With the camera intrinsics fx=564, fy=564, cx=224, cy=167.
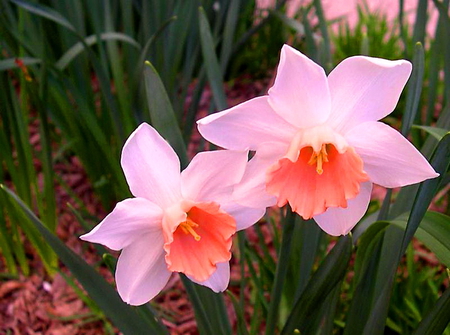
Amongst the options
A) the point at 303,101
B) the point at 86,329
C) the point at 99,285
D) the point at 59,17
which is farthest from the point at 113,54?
the point at 303,101

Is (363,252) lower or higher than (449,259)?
lower

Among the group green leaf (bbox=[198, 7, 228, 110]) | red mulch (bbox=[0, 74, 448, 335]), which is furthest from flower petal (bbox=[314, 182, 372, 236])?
red mulch (bbox=[0, 74, 448, 335])

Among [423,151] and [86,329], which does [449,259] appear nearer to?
[423,151]

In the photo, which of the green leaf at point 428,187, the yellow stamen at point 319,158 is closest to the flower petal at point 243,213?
the yellow stamen at point 319,158

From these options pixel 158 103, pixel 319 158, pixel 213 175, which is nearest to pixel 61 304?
pixel 158 103

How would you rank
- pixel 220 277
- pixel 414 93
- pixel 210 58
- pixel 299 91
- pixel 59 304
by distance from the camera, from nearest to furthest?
pixel 299 91 → pixel 220 277 → pixel 414 93 → pixel 210 58 → pixel 59 304

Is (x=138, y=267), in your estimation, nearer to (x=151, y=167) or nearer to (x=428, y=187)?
(x=151, y=167)

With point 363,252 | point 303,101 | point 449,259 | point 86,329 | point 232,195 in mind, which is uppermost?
point 303,101
